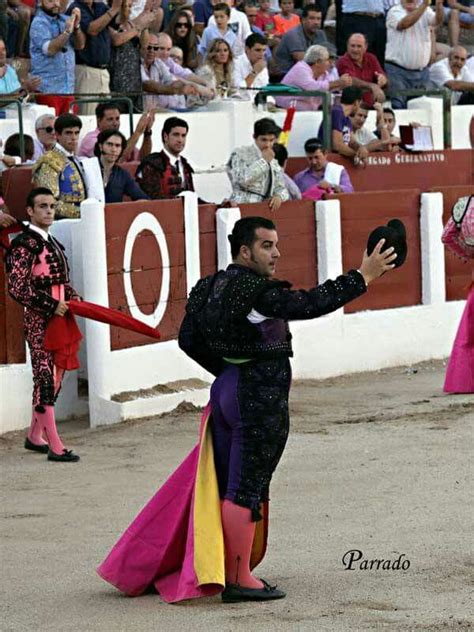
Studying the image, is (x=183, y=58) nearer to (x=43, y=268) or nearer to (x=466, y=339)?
(x=466, y=339)

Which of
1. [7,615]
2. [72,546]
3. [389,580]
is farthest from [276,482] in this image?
[7,615]

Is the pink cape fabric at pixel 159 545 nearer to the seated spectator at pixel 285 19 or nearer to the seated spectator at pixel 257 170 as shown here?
the seated spectator at pixel 257 170

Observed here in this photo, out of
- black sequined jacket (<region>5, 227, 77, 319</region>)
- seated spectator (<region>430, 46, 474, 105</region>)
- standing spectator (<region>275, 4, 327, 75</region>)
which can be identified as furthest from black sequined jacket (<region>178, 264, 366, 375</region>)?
seated spectator (<region>430, 46, 474, 105</region>)

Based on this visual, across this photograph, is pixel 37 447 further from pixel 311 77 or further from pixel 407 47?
pixel 407 47

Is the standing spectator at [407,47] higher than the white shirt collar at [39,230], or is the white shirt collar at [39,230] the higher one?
the standing spectator at [407,47]

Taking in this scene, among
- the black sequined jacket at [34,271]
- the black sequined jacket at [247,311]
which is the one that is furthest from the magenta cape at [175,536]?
the black sequined jacket at [34,271]

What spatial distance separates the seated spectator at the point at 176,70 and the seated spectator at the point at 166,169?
2.31m

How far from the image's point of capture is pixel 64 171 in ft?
30.4

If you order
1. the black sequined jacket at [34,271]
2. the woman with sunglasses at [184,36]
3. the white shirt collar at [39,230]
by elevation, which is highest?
the woman with sunglasses at [184,36]

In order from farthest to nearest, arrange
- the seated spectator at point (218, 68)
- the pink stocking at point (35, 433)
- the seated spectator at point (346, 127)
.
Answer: the seated spectator at point (218, 68), the seated spectator at point (346, 127), the pink stocking at point (35, 433)

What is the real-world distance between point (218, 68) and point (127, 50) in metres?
1.06

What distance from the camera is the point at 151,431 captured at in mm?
8836

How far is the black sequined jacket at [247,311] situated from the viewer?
479cm

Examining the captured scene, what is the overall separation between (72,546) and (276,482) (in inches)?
58.7
